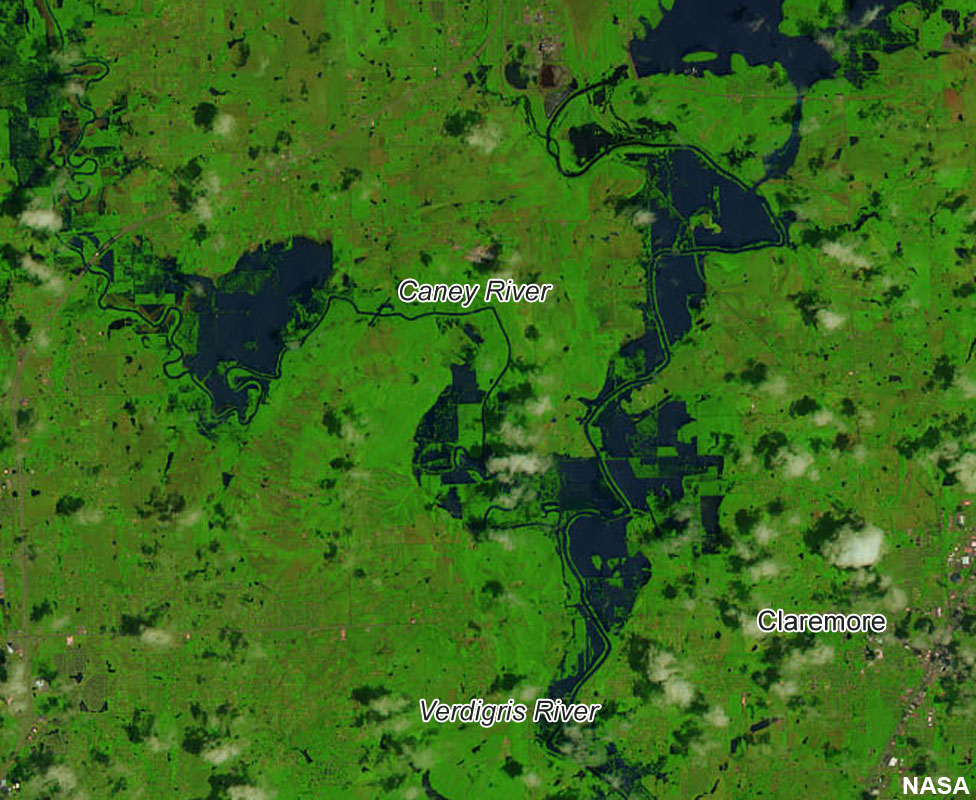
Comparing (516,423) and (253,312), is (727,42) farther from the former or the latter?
(253,312)

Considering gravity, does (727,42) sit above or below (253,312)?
above

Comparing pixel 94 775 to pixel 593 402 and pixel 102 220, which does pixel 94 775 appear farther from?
pixel 593 402

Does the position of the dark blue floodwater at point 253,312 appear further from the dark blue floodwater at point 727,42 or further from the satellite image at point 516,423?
the dark blue floodwater at point 727,42

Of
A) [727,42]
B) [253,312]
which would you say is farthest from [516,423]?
[727,42]

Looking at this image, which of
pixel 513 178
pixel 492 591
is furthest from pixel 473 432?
pixel 513 178

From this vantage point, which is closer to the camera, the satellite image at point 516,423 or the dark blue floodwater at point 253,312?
the satellite image at point 516,423

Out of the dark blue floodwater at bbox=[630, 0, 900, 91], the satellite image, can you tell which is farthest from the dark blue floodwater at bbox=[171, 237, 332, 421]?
the dark blue floodwater at bbox=[630, 0, 900, 91]

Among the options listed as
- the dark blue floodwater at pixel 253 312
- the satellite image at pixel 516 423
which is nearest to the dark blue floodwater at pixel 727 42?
the satellite image at pixel 516 423

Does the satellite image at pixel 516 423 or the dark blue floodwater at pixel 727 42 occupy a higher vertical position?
the dark blue floodwater at pixel 727 42
